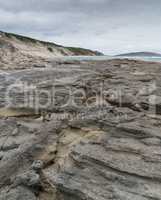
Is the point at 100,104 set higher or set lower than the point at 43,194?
higher

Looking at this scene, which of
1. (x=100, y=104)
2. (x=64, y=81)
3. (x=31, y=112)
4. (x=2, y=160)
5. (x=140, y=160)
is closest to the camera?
(x=140, y=160)

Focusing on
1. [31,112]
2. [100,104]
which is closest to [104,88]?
[100,104]

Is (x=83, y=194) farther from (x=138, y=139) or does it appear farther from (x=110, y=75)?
(x=110, y=75)

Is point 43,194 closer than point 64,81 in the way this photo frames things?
Yes

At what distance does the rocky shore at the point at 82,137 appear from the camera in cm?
625

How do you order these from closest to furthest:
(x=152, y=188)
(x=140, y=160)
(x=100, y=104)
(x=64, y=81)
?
(x=152, y=188), (x=140, y=160), (x=100, y=104), (x=64, y=81)

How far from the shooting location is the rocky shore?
625cm

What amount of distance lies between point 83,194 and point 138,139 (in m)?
1.80

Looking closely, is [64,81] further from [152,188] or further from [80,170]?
[152,188]

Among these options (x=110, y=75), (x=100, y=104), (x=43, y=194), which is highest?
(x=110, y=75)

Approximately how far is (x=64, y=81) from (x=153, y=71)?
3127mm

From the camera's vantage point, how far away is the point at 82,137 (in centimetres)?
780

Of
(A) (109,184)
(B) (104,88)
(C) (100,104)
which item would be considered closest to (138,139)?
(A) (109,184)

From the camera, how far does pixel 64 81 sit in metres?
10.9
